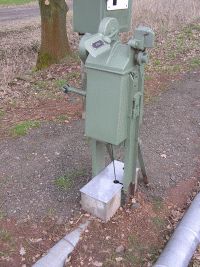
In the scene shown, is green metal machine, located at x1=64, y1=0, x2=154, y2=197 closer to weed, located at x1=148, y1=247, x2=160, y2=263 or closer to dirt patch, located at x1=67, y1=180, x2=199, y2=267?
dirt patch, located at x1=67, y1=180, x2=199, y2=267

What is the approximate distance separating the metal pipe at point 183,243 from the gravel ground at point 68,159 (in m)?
0.60

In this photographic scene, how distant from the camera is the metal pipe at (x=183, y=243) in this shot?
3164mm

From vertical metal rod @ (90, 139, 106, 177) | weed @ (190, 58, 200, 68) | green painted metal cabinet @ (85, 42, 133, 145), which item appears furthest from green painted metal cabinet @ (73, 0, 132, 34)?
weed @ (190, 58, 200, 68)

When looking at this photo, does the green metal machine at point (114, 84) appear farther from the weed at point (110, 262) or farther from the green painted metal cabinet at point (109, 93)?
the weed at point (110, 262)

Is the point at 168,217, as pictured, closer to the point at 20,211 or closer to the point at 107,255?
the point at 107,255

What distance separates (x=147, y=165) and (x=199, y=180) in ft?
2.04

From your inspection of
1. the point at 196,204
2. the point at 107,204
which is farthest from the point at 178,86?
the point at 107,204

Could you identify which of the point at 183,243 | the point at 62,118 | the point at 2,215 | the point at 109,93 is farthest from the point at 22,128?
the point at 183,243

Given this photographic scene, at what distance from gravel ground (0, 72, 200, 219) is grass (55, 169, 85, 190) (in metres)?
0.02

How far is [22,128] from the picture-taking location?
17.1 feet

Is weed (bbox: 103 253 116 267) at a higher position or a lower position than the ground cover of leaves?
lower

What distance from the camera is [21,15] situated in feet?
68.4

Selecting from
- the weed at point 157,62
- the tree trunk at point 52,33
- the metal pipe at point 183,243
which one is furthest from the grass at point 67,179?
the tree trunk at point 52,33

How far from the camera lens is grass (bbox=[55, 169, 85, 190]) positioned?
13.4ft
